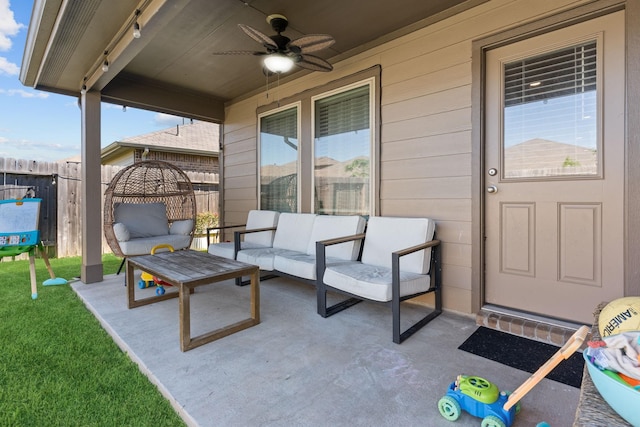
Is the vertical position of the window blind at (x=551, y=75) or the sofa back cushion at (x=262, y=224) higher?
the window blind at (x=551, y=75)

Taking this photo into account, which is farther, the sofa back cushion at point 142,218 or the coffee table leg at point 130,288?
the sofa back cushion at point 142,218

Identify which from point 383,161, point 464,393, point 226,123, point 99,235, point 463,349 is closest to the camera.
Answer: point 464,393

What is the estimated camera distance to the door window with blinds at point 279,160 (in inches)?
169

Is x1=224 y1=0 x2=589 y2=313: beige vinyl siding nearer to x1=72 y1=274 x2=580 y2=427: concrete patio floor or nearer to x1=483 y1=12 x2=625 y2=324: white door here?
x1=483 y1=12 x2=625 y2=324: white door

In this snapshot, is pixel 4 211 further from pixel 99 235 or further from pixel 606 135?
pixel 606 135

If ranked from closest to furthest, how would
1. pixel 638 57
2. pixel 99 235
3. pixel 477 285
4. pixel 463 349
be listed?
pixel 638 57 < pixel 463 349 < pixel 477 285 < pixel 99 235

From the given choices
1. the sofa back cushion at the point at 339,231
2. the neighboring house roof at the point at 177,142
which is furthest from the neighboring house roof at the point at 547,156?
the neighboring house roof at the point at 177,142

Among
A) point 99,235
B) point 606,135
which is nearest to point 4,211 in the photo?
point 99,235

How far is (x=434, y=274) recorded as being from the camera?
2.74m

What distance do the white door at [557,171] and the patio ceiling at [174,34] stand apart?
2.64 feet

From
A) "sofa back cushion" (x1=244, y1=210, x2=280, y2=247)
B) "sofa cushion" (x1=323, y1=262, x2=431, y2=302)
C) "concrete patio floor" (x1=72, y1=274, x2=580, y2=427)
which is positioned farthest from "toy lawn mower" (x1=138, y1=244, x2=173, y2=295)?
"sofa cushion" (x1=323, y1=262, x2=431, y2=302)

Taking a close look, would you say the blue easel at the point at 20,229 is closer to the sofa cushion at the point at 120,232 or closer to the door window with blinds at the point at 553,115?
the sofa cushion at the point at 120,232

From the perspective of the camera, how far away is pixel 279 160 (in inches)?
179

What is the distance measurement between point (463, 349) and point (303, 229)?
2.08 m
